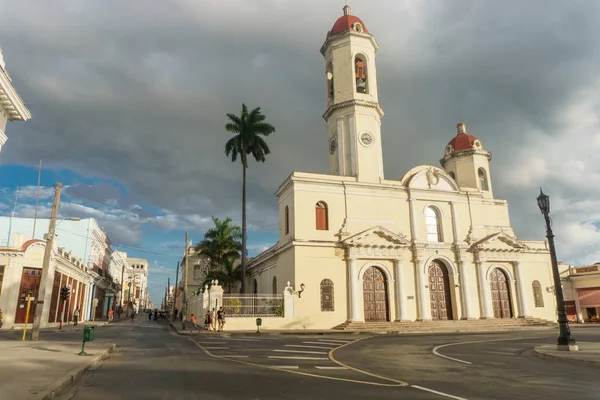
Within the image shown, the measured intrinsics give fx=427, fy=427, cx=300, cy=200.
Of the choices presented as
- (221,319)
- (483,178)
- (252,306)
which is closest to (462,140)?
(483,178)

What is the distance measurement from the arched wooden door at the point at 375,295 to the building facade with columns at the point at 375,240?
75mm

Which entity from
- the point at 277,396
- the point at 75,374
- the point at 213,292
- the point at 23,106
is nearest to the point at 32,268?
the point at 213,292

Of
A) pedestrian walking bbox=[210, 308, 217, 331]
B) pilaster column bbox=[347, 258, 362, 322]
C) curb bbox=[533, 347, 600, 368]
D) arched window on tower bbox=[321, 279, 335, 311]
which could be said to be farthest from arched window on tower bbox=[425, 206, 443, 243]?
curb bbox=[533, 347, 600, 368]

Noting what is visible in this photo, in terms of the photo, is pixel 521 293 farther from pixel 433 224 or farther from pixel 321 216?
pixel 321 216

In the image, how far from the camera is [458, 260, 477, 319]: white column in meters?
32.8

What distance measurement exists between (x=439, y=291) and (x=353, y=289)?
8091 millimetres

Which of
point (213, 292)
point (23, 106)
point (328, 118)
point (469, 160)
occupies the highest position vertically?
point (328, 118)

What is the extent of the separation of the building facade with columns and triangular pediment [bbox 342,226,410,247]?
0.08 meters

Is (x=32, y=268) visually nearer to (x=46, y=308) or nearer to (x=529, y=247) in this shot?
(x=46, y=308)

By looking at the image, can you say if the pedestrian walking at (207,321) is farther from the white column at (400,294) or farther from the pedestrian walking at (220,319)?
the white column at (400,294)

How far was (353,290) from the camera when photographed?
3025cm

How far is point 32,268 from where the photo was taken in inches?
1259

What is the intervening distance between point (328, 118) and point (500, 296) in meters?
20.5

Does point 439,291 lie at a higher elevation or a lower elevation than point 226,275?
lower
